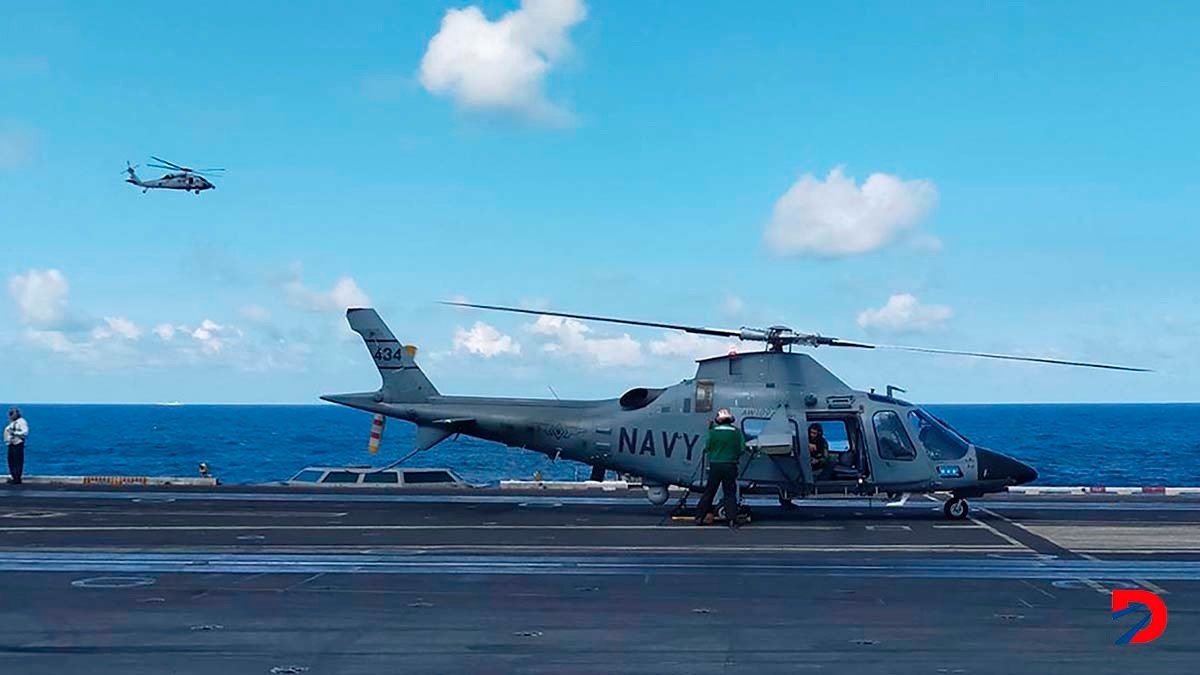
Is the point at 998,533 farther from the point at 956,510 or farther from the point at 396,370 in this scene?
the point at 396,370

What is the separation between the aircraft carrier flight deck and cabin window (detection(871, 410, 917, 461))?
3.70 feet

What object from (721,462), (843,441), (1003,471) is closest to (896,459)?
(843,441)

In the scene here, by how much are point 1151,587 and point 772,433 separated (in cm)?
871

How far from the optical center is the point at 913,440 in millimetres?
20781

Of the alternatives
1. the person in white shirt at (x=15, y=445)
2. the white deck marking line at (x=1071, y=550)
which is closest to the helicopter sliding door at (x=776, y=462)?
the white deck marking line at (x=1071, y=550)

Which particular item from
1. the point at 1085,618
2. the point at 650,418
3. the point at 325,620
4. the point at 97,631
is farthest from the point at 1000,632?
the point at 650,418

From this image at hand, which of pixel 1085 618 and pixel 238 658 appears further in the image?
pixel 1085 618


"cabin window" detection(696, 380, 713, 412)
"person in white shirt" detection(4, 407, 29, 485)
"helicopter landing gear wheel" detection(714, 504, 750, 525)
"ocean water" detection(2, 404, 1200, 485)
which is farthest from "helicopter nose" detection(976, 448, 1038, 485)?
"ocean water" detection(2, 404, 1200, 485)

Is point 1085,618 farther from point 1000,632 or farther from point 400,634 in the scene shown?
point 400,634

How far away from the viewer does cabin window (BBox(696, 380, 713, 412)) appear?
2139 cm

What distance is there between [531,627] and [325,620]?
184cm

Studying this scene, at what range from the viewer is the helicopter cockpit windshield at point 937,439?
67.9ft

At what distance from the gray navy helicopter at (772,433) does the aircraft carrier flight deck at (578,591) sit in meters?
0.80

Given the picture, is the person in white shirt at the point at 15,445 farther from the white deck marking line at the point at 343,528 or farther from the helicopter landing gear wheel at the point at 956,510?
the helicopter landing gear wheel at the point at 956,510
